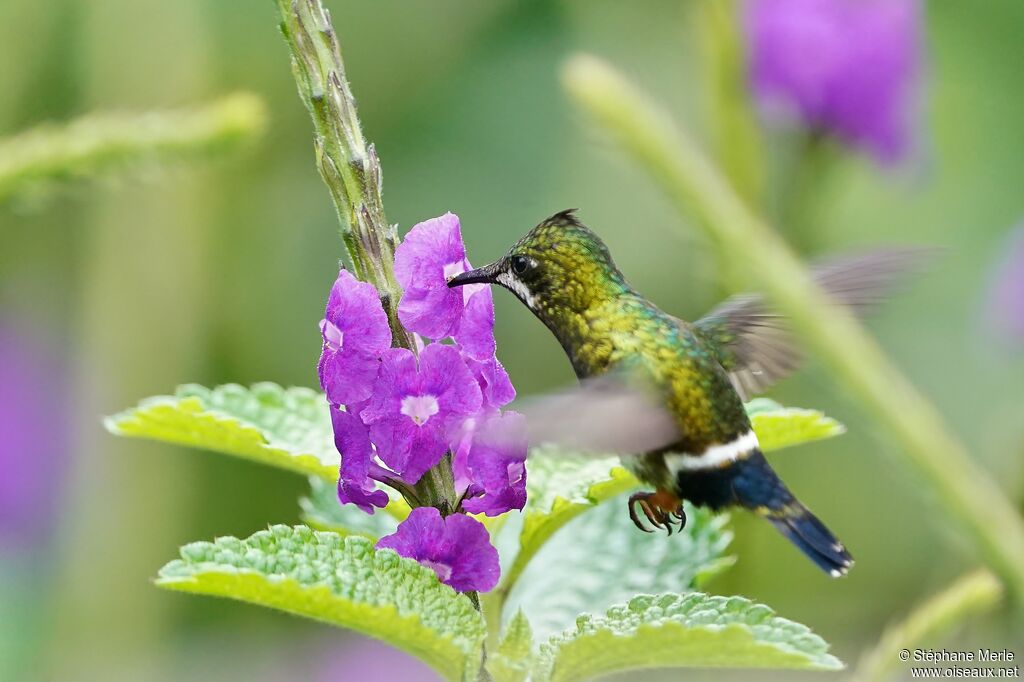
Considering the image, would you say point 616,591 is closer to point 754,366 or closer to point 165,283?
point 754,366

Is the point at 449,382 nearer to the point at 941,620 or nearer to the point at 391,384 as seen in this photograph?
the point at 391,384

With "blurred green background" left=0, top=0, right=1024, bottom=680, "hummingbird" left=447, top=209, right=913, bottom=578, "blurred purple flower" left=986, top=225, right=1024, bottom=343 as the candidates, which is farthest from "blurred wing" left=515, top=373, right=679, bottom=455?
"blurred purple flower" left=986, top=225, right=1024, bottom=343

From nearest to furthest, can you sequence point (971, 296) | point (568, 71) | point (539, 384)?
point (568, 71) → point (539, 384) → point (971, 296)

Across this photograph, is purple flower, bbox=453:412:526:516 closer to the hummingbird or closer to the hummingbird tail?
the hummingbird

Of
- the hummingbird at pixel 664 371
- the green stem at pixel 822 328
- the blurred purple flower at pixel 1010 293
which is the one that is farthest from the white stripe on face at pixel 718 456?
the blurred purple flower at pixel 1010 293

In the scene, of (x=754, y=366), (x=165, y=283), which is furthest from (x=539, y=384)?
(x=754, y=366)

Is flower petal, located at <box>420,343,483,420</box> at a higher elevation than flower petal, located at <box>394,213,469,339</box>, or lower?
lower
